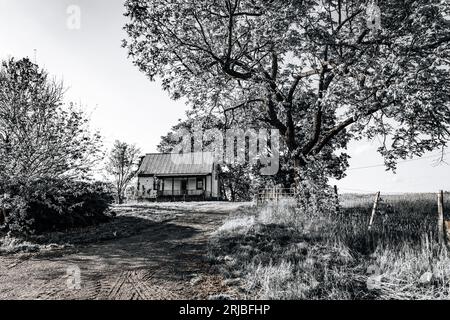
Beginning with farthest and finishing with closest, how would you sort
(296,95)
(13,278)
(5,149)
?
1. (296,95)
2. (5,149)
3. (13,278)

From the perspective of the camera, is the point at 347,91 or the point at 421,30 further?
the point at 347,91

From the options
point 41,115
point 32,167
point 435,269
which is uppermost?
point 41,115

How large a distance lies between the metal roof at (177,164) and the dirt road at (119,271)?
1077 inches

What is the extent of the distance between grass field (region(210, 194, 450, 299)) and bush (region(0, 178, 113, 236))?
5938mm

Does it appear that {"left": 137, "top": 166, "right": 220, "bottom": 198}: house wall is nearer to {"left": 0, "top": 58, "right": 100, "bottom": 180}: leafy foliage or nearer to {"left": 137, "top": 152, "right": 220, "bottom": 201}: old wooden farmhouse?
{"left": 137, "top": 152, "right": 220, "bottom": 201}: old wooden farmhouse

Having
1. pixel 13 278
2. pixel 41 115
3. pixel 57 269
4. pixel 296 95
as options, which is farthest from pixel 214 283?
pixel 296 95

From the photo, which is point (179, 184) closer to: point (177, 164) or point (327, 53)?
point (177, 164)

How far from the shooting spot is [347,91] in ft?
34.5

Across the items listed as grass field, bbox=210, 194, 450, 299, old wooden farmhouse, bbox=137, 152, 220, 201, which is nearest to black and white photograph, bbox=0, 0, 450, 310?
grass field, bbox=210, 194, 450, 299

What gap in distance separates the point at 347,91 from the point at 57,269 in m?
10.5

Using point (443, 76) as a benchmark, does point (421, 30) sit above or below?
above

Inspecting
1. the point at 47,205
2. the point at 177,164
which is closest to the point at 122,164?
the point at 177,164
